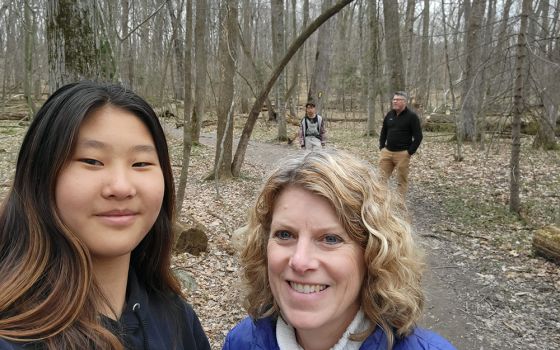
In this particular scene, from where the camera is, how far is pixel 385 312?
1.46 m

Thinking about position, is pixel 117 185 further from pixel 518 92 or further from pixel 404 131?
pixel 518 92

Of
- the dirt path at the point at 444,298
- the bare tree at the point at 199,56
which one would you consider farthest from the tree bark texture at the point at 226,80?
the dirt path at the point at 444,298

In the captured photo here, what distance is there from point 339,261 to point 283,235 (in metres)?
0.22

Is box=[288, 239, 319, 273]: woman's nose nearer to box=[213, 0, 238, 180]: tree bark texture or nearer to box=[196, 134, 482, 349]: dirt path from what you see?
box=[196, 134, 482, 349]: dirt path

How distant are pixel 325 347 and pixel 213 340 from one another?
8.84 ft

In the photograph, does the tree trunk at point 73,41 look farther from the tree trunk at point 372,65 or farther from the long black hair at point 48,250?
the tree trunk at point 372,65

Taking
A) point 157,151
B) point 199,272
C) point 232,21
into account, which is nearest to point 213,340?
point 199,272

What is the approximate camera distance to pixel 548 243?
5551 millimetres

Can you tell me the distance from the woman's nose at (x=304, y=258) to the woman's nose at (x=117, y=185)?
0.57m

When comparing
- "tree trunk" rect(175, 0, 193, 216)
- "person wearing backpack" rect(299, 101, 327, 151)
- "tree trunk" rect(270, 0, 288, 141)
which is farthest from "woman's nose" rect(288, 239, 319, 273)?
"tree trunk" rect(270, 0, 288, 141)

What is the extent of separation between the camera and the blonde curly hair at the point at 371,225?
143 cm

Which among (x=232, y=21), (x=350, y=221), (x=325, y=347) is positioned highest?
(x=232, y=21)

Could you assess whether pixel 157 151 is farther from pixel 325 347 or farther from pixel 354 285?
pixel 325 347

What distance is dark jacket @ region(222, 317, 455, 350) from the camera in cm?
143
